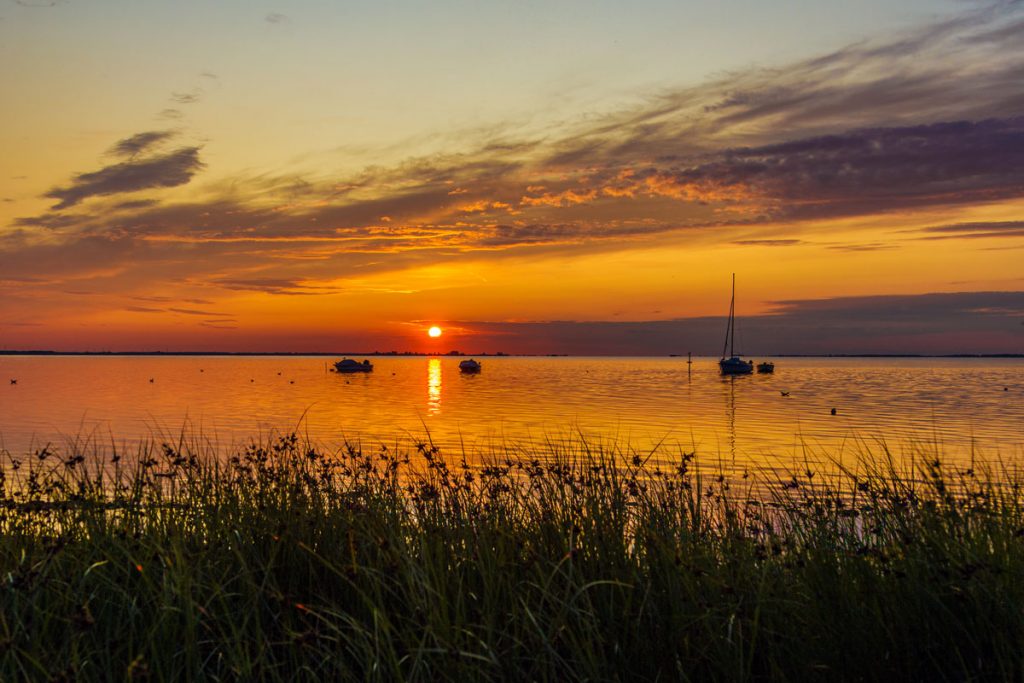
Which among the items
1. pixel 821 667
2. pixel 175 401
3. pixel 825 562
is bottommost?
pixel 175 401

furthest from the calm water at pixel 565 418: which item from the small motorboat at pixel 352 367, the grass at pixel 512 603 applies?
the small motorboat at pixel 352 367

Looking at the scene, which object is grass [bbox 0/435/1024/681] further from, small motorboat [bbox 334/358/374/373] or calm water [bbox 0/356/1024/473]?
small motorboat [bbox 334/358/374/373]

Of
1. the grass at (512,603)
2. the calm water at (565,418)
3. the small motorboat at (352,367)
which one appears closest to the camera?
the grass at (512,603)

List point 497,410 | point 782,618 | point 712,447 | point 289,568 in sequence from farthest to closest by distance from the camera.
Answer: point 497,410
point 712,447
point 289,568
point 782,618

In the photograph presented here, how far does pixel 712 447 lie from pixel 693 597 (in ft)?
92.5

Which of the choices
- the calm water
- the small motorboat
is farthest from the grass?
the small motorboat

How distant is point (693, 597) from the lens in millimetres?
4992

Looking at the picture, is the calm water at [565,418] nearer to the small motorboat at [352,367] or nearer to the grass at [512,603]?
the grass at [512,603]

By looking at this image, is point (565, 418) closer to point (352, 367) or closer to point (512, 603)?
point (512, 603)

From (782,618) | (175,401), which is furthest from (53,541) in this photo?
(175,401)

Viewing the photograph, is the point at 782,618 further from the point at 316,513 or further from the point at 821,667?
the point at 316,513

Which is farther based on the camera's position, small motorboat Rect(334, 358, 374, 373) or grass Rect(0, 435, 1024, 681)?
small motorboat Rect(334, 358, 374, 373)

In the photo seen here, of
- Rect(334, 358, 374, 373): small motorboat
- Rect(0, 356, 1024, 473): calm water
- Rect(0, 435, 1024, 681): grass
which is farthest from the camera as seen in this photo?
Rect(334, 358, 374, 373): small motorboat

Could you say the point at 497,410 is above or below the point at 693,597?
below
